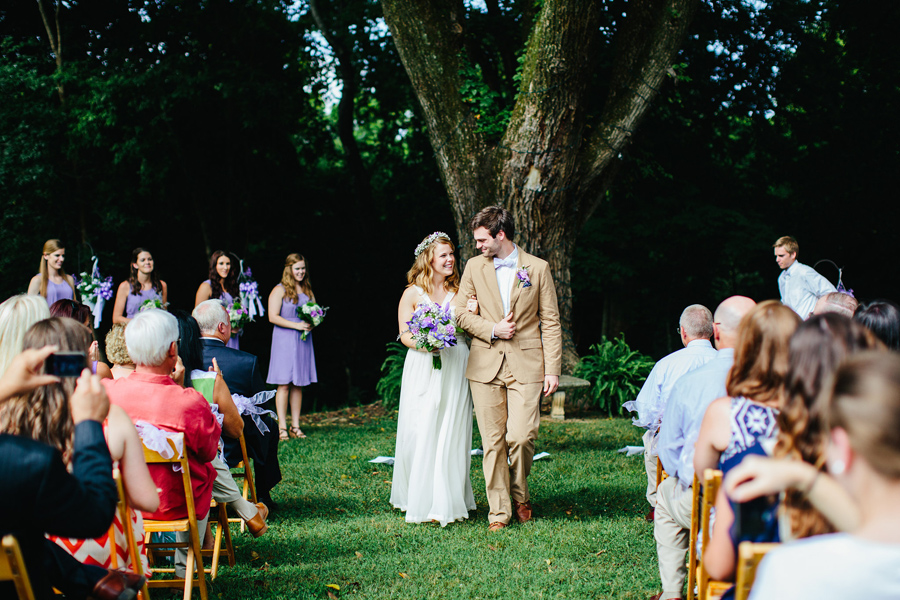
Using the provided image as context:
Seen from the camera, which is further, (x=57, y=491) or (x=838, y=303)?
(x=838, y=303)

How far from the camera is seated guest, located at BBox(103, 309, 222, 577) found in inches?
145

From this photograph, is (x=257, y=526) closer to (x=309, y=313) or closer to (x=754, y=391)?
(x=754, y=391)

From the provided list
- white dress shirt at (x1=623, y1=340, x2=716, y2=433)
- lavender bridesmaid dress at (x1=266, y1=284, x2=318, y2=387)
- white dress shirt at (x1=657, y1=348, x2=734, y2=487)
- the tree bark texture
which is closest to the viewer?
white dress shirt at (x1=657, y1=348, x2=734, y2=487)

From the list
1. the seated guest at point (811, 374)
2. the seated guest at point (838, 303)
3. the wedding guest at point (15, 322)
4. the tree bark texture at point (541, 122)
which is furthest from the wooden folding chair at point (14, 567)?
the tree bark texture at point (541, 122)

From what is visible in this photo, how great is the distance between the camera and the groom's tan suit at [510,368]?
217 inches

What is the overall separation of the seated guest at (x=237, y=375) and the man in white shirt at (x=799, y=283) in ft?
24.2

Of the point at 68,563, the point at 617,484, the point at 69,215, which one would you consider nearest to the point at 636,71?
the point at 617,484

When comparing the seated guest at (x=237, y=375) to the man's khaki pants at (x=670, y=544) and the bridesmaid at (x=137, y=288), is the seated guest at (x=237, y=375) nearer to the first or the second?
the man's khaki pants at (x=670, y=544)

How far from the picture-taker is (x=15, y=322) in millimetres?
2916

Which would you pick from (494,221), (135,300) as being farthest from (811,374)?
(135,300)

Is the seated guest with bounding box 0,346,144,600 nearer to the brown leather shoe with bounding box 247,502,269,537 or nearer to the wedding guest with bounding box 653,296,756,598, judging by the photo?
the brown leather shoe with bounding box 247,502,269,537

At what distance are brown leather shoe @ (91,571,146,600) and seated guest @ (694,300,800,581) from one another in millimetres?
2126

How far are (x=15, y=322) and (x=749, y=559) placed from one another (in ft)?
9.29

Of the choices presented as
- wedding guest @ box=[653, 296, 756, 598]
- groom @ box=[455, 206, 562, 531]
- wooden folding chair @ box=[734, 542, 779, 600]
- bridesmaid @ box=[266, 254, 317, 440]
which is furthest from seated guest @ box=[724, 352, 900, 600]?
bridesmaid @ box=[266, 254, 317, 440]
